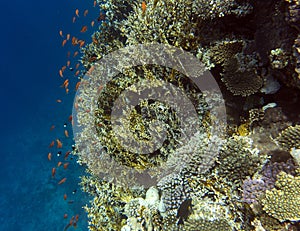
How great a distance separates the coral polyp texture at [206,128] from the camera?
3.50 metres

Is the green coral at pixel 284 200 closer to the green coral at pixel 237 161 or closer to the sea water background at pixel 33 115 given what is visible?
the green coral at pixel 237 161

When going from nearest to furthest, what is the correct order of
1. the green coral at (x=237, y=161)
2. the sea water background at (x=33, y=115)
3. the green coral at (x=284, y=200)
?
the green coral at (x=284, y=200) < the green coral at (x=237, y=161) < the sea water background at (x=33, y=115)

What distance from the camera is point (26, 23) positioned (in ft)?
210

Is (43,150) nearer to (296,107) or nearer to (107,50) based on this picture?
(107,50)

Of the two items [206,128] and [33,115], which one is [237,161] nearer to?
[206,128]

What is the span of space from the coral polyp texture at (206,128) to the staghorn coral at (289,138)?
13mm

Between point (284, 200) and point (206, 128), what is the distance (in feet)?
5.90

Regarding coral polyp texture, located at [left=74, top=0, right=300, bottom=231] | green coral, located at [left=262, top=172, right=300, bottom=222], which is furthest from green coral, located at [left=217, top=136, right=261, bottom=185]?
green coral, located at [left=262, top=172, right=300, bottom=222]

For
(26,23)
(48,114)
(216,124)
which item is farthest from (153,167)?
(26,23)

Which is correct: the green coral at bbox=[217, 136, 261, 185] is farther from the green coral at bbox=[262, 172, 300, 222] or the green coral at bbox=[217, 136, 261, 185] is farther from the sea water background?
the sea water background

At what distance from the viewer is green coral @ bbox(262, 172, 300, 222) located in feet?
10.1

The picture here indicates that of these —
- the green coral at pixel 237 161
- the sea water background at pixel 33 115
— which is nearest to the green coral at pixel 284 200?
the green coral at pixel 237 161

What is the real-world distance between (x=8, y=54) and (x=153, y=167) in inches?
2441

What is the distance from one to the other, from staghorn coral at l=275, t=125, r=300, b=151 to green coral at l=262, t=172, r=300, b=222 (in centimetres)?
65
